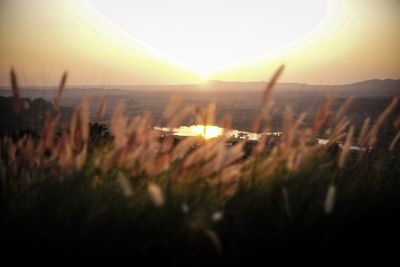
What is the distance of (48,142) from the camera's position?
2742 mm

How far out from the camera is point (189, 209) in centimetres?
234

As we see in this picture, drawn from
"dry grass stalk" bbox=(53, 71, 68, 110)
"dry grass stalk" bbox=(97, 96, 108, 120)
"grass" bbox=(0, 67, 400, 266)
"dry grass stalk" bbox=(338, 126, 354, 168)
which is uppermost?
"dry grass stalk" bbox=(53, 71, 68, 110)

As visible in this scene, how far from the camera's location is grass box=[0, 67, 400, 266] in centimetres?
219

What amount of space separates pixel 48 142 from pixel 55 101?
13.2 inches

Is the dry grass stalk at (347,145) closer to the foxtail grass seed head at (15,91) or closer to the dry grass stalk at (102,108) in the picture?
the dry grass stalk at (102,108)

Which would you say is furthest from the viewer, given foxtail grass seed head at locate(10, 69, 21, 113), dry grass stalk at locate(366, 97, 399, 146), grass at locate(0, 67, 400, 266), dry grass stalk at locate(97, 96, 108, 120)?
dry grass stalk at locate(366, 97, 399, 146)

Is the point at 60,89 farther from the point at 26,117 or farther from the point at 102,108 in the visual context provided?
the point at 26,117

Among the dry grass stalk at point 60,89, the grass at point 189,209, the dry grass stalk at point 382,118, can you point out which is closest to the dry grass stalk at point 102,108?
the grass at point 189,209

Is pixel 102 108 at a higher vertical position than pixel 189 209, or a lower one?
higher

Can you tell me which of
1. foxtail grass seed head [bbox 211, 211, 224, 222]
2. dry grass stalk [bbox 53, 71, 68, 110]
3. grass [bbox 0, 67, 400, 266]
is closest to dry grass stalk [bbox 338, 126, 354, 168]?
grass [bbox 0, 67, 400, 266]

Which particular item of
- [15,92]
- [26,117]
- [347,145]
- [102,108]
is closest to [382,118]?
[347,145]

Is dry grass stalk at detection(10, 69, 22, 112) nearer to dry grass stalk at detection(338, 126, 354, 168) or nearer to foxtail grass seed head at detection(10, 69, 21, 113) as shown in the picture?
foxtail grass seed head at detection(10, 69, 21, 113)

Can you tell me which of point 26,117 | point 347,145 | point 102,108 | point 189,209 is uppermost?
point 102,108

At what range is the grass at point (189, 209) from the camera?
7.19 ft
